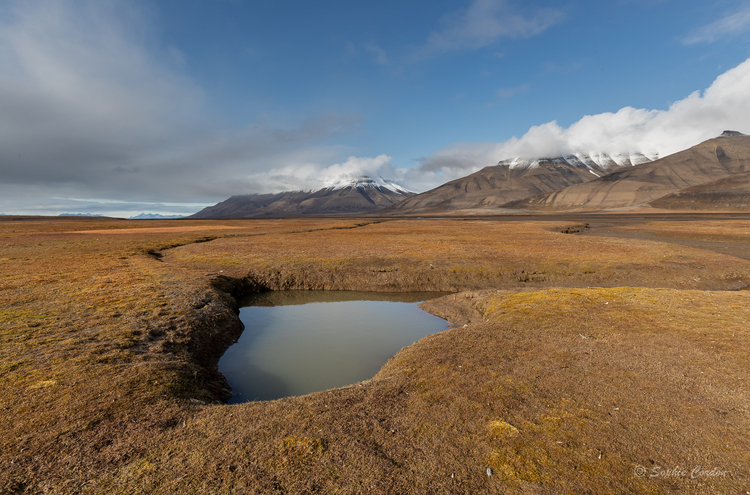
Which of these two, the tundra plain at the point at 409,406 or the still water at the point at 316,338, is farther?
the still water at the point at 316,338

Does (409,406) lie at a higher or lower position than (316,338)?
higher

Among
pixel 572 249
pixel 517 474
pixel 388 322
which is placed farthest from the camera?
pixel 572 249

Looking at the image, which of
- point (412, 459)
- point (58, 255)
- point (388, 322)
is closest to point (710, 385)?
point (412, 459)

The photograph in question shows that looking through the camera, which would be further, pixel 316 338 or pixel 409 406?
pixel 316 338

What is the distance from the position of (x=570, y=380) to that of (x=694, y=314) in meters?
12.0

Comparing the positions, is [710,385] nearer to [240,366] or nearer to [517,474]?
[517,474]

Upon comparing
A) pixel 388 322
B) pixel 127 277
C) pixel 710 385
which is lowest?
pixel 388 322

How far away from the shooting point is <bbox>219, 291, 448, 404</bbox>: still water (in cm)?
1459

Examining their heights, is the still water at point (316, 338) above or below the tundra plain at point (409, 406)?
below

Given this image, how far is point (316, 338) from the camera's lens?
19.7 meters

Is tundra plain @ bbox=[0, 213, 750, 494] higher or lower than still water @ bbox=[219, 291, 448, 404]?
higher

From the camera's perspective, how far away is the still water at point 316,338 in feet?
47.9

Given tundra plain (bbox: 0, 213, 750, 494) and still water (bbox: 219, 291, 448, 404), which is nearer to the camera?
tundra plain (bbox: 0, 213, 750, 494)

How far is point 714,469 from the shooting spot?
7.27m
